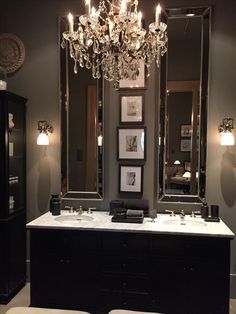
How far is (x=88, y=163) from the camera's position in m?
3.47

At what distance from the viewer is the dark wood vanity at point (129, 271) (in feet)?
8.74

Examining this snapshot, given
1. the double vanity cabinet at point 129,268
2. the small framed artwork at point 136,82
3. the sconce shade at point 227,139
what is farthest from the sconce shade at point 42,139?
the sconce shade at point 227,139

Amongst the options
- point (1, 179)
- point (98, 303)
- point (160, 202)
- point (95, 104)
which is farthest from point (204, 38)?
point (98, 303)

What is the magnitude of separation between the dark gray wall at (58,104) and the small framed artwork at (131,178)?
Answer: 64 millimetres

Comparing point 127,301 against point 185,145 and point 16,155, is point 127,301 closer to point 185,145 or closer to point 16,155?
point 185,145

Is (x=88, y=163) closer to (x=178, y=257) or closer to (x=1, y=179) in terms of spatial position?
(x=1, y=179)

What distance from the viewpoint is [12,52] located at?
3547 mm

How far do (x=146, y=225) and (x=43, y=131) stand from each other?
61.6 inches

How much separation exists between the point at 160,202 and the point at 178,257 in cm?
76

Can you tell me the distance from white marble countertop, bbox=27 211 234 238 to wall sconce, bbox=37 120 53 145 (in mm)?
810

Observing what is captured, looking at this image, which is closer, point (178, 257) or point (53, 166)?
point (178, 257)

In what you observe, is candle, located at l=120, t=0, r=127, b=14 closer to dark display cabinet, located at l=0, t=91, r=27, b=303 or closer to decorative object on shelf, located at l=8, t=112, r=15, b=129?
dark display cabinet, located at l=0, t=91, r=27, b=303

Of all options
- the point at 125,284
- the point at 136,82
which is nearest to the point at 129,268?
the point at 125,284

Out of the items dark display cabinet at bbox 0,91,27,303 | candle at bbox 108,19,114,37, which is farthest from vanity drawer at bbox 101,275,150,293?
candle at bbox 108,19,114,37
